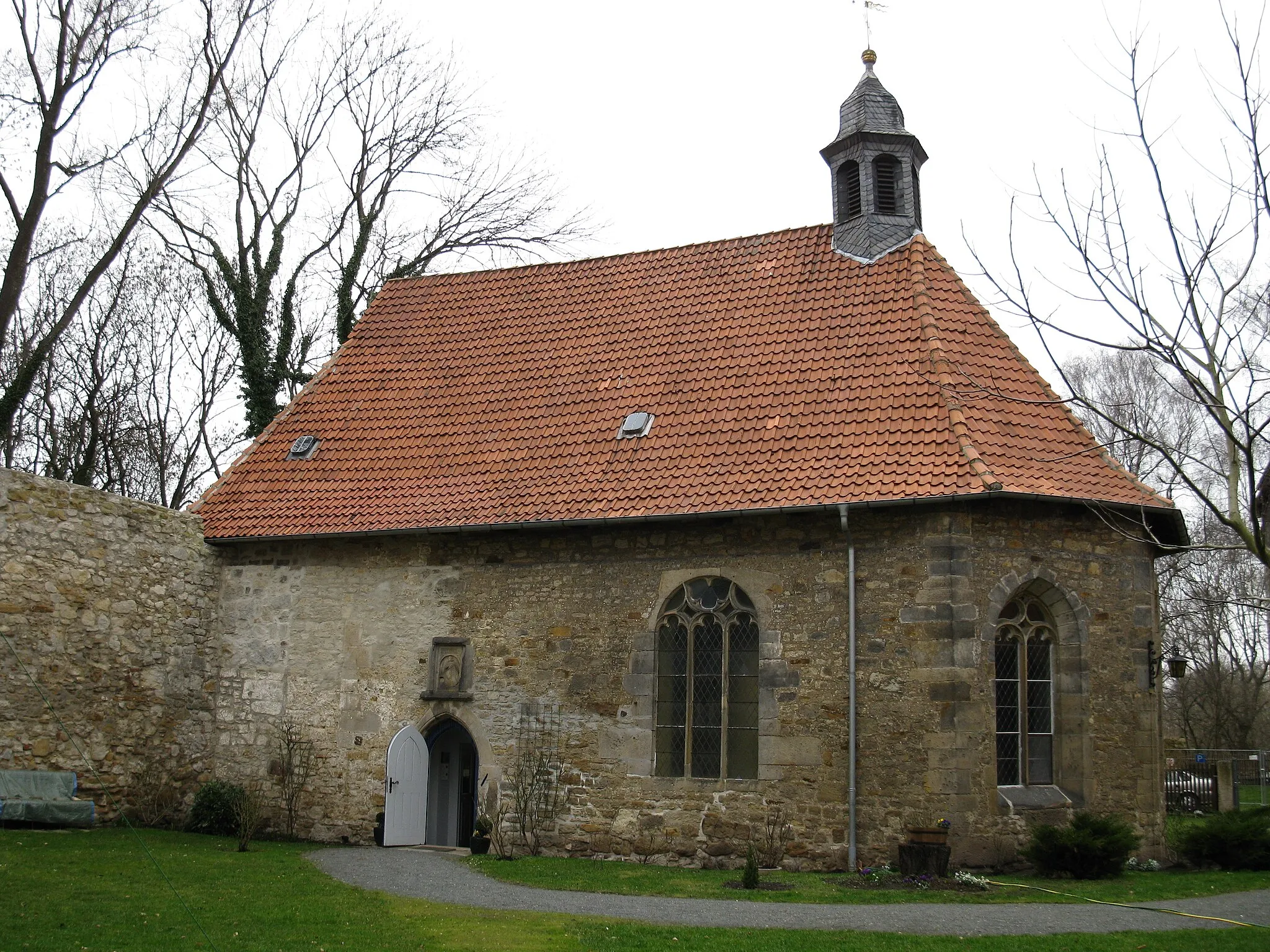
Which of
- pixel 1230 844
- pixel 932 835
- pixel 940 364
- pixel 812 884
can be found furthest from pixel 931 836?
pixel 940 364

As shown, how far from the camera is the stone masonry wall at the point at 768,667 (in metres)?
12.0

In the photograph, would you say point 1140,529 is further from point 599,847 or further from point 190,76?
point 190,76

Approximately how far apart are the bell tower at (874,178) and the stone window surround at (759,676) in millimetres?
5086

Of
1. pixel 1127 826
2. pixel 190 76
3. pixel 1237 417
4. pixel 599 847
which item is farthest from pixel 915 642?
pixel 190 76

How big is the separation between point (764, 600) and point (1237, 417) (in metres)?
6.82

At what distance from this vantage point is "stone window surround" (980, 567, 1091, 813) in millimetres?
12258

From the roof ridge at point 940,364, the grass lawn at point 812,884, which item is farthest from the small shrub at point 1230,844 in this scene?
the roof ridge at point 940,364

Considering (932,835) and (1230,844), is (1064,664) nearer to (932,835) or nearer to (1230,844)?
(1230,844)

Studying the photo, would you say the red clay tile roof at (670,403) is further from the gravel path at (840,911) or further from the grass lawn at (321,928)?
the grass lawn at (321,928)

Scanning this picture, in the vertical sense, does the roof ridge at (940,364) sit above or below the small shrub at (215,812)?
above

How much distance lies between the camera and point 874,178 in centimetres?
1586

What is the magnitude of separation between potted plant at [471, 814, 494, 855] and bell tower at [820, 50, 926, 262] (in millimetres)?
8561

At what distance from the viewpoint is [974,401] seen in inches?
516

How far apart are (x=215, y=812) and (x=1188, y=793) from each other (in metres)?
16.2
